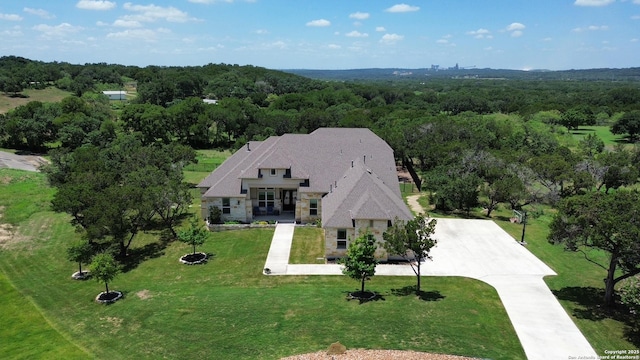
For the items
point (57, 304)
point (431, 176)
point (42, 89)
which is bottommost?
point (57, 304)

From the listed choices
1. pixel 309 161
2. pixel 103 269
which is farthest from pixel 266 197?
pixel 103 269

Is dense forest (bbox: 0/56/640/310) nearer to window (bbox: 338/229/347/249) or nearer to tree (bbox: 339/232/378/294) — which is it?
tree (bbox: 339/232/378/294)

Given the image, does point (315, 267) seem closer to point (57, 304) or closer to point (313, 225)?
point (313, 225)

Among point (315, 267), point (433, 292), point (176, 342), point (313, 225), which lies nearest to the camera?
point (176, 342)

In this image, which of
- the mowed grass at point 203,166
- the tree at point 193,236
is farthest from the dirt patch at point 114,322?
the mowed grass at point 203,166

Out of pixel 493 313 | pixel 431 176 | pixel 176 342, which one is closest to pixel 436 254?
pixel 493 313

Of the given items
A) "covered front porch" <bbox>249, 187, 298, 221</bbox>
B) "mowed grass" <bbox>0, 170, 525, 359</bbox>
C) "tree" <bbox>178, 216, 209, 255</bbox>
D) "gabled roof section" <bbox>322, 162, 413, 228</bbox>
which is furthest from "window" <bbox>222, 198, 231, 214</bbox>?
"gabled roof section" <bbox>322, 162, 413, 228</bbox>
